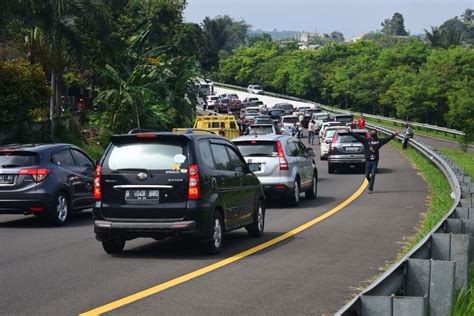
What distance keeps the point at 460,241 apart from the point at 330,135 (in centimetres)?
3589

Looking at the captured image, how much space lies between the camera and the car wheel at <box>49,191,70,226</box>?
18016mm

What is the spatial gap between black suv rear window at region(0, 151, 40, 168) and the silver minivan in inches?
210

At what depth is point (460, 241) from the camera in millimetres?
9609

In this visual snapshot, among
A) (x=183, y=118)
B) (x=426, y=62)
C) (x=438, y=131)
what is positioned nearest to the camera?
(x=183, y=118)

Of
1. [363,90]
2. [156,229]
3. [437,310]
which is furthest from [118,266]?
[363,90]

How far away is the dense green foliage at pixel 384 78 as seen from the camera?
8556 cm

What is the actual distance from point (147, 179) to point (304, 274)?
2819 mm

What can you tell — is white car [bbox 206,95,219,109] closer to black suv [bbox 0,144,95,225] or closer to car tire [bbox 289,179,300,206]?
car tire [bbox 289,179,300,206]

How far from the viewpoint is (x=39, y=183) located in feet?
58.7

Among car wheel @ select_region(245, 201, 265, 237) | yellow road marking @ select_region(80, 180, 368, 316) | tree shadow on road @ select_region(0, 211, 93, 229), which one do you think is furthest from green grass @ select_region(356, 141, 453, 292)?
tree shadow on road @ select_region(0, 211, 93, 229)

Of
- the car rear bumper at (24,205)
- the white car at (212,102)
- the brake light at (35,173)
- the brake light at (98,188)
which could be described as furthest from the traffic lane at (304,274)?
the white car at (212,102)

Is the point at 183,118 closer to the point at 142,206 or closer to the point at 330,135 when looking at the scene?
the point at 330,135

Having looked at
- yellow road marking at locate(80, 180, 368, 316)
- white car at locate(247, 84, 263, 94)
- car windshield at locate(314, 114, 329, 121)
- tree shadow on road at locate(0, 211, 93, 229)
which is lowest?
tree shadow on road at locate(0, 211, 93, 229)

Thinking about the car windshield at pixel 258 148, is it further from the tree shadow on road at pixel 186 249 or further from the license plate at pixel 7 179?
the license plate at pixel 7 179
